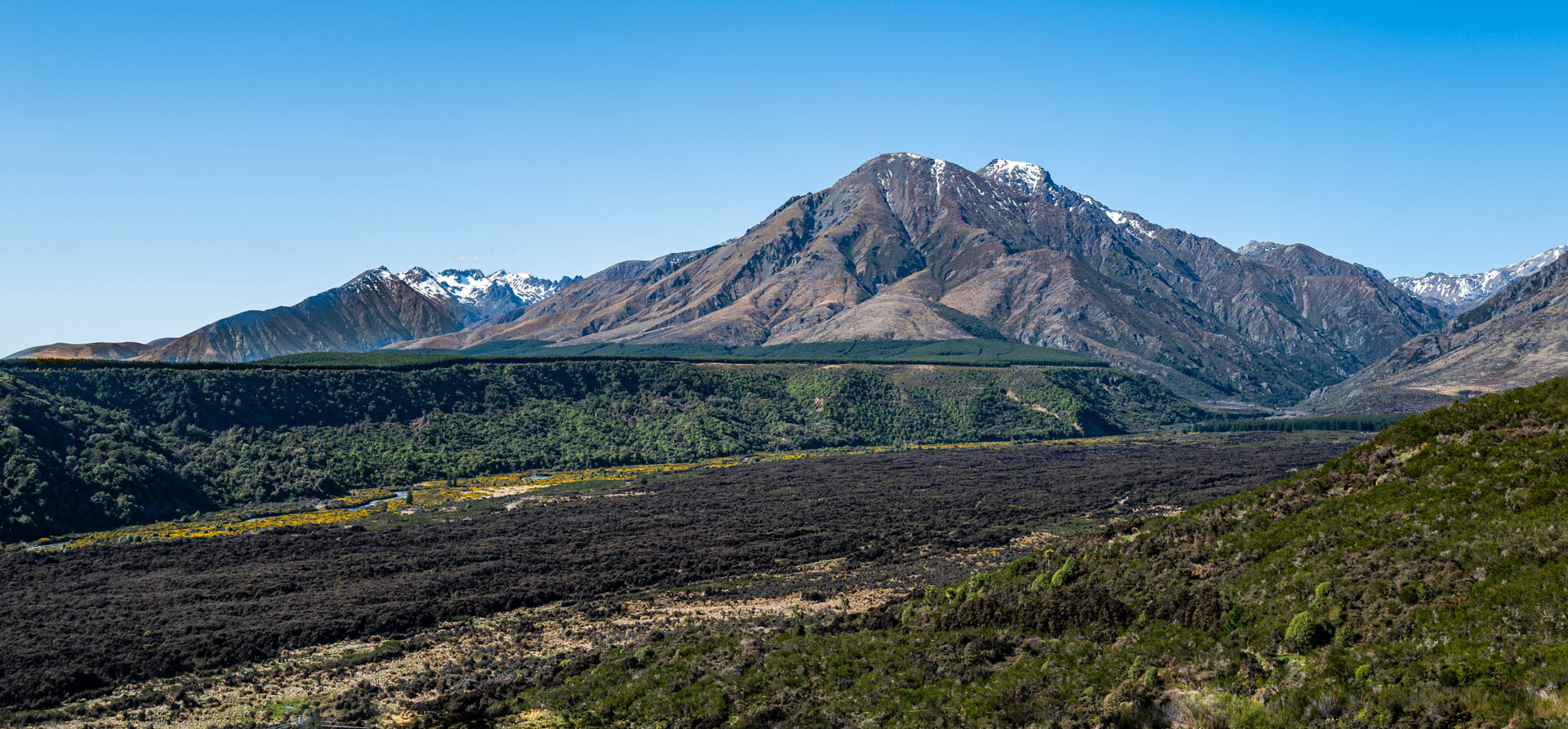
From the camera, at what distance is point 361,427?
5379 inches

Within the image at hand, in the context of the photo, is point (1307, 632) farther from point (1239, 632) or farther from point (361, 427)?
point (361, 427)

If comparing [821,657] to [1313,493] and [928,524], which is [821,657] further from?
[928,524]

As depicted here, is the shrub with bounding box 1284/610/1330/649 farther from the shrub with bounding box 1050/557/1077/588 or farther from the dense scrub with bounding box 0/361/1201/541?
the dense scrub with bounding box 0/361/1201/541

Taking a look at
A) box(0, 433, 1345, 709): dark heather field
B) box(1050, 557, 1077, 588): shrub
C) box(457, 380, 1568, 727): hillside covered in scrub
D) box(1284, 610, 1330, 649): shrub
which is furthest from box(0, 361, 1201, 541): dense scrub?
box(1284, 610, 1330, 649): shrub

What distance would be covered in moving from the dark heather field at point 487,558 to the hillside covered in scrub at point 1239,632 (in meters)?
21.9

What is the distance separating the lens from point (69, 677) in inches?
1618

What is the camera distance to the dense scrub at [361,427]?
94062 mm

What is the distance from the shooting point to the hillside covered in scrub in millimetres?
19250

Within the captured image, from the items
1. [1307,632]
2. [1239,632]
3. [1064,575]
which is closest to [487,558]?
[1064,575]

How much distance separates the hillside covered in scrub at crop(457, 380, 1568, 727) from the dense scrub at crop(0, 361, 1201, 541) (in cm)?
8147

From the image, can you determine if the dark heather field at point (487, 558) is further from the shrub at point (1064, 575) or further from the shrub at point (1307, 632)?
the shrub at point (1307, 632)

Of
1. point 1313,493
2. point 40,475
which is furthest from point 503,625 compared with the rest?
point 40,475

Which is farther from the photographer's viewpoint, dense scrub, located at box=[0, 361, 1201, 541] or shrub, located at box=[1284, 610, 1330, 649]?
dense scrub, located at box=[0, 361, 1201, 541]

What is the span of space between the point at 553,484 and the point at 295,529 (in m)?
38.7
